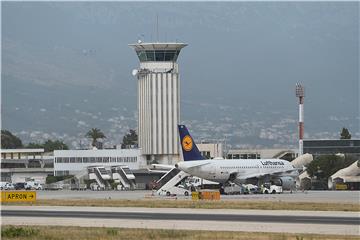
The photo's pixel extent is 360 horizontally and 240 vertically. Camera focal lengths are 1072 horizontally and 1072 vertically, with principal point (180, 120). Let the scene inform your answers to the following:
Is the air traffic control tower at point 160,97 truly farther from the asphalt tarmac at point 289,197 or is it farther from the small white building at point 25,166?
the asphalt tarmac at point 289,197

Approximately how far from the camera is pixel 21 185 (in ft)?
A: 466

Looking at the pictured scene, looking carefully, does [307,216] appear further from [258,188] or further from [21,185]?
[21,185]

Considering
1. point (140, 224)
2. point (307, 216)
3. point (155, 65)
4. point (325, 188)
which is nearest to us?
point (140, 224)

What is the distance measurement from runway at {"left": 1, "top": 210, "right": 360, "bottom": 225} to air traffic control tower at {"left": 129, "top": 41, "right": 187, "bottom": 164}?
101 m

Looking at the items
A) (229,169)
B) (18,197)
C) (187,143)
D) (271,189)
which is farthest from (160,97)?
(18,197)

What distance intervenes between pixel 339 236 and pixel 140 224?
12.6 meters

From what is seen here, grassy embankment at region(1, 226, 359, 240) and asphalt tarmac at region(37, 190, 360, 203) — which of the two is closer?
grassy embankment at region(1, 226, 359, 240)

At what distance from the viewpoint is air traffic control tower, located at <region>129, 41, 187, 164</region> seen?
171375 millimetres

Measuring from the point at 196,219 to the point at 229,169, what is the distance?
172ft

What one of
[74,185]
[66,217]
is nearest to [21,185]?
[74,185]

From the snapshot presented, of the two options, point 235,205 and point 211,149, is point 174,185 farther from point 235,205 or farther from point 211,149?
point 211,149

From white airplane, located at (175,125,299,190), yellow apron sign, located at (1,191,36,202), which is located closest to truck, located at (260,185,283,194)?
white airplane, located at (175,125,299,190)

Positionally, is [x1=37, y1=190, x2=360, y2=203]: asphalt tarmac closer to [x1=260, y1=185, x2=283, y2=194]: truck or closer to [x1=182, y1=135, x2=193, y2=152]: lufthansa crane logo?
[x1=260, y1=185, x2=283, y2=194]: truck

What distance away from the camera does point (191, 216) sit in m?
63.1
